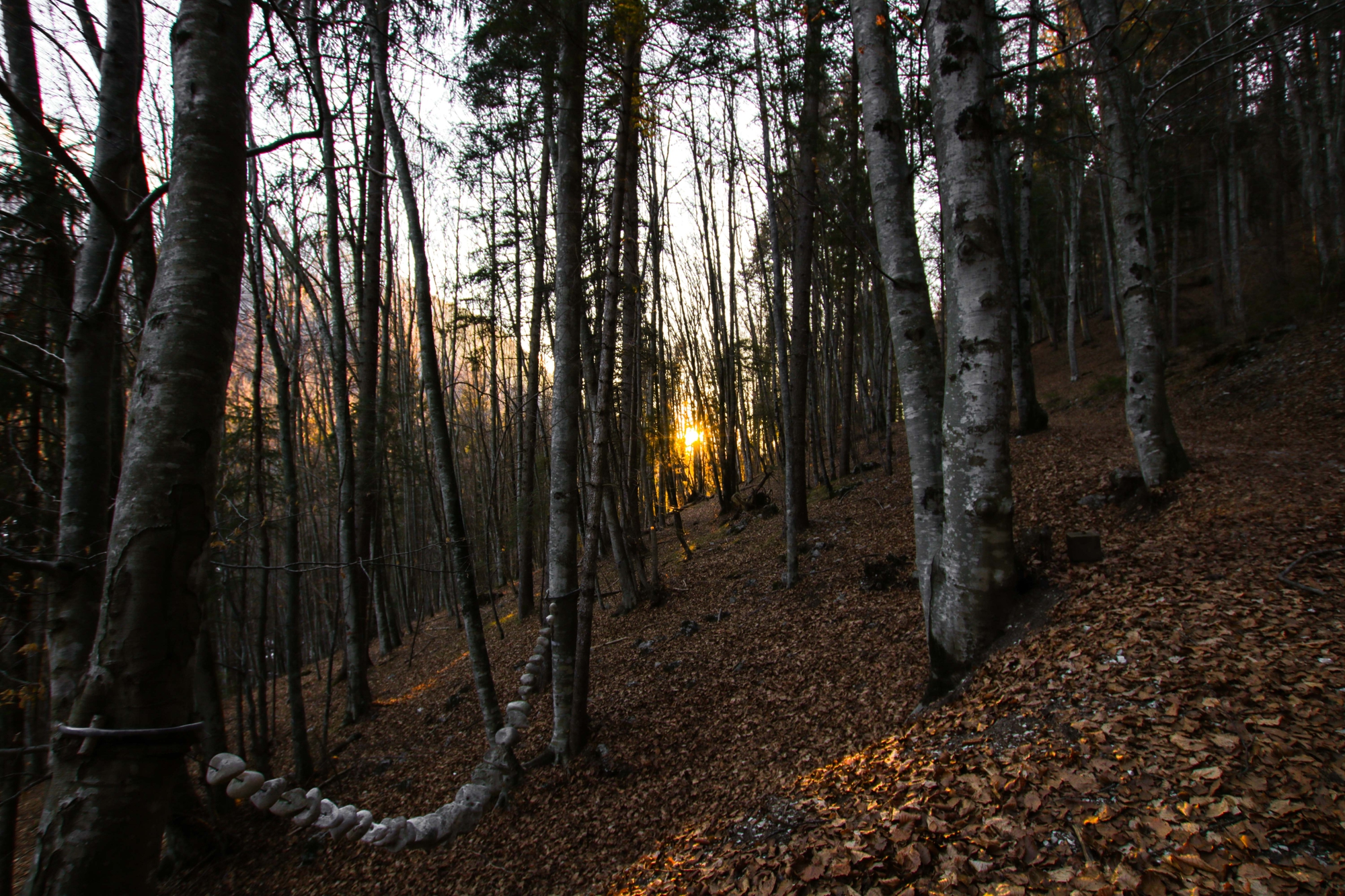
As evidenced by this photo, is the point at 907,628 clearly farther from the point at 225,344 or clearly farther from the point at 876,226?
the point at 225,344

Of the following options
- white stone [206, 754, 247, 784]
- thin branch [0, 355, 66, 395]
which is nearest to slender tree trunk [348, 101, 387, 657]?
white stone [206, 754, 247, 784]

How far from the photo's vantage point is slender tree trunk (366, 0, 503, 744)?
4.38 m

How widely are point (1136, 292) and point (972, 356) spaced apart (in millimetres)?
4306

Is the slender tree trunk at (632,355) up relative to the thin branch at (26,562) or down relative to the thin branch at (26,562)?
up

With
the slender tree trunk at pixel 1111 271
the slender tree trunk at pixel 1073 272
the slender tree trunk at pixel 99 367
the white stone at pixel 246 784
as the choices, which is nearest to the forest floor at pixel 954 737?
the white stone at pixel 246 784

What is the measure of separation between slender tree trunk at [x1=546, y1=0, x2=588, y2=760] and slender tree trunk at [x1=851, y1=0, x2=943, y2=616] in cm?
239

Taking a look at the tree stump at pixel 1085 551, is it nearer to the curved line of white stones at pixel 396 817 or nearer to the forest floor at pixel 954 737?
the forest floor at pixel 954 737

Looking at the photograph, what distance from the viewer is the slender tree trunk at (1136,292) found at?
571cm

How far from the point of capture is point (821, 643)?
5.54 metres

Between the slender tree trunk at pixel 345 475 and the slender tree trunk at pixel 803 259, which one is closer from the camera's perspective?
the slender tree trunk at pixel 345 475

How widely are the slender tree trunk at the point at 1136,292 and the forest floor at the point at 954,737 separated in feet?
1.53

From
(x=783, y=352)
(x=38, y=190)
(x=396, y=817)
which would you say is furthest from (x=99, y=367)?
(x=783, y=352)

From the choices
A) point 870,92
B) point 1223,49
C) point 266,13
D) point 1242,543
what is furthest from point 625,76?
point 1242,543

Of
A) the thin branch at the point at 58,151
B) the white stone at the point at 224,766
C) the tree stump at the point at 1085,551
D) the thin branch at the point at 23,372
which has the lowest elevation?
the white stone at the point at 224,766
